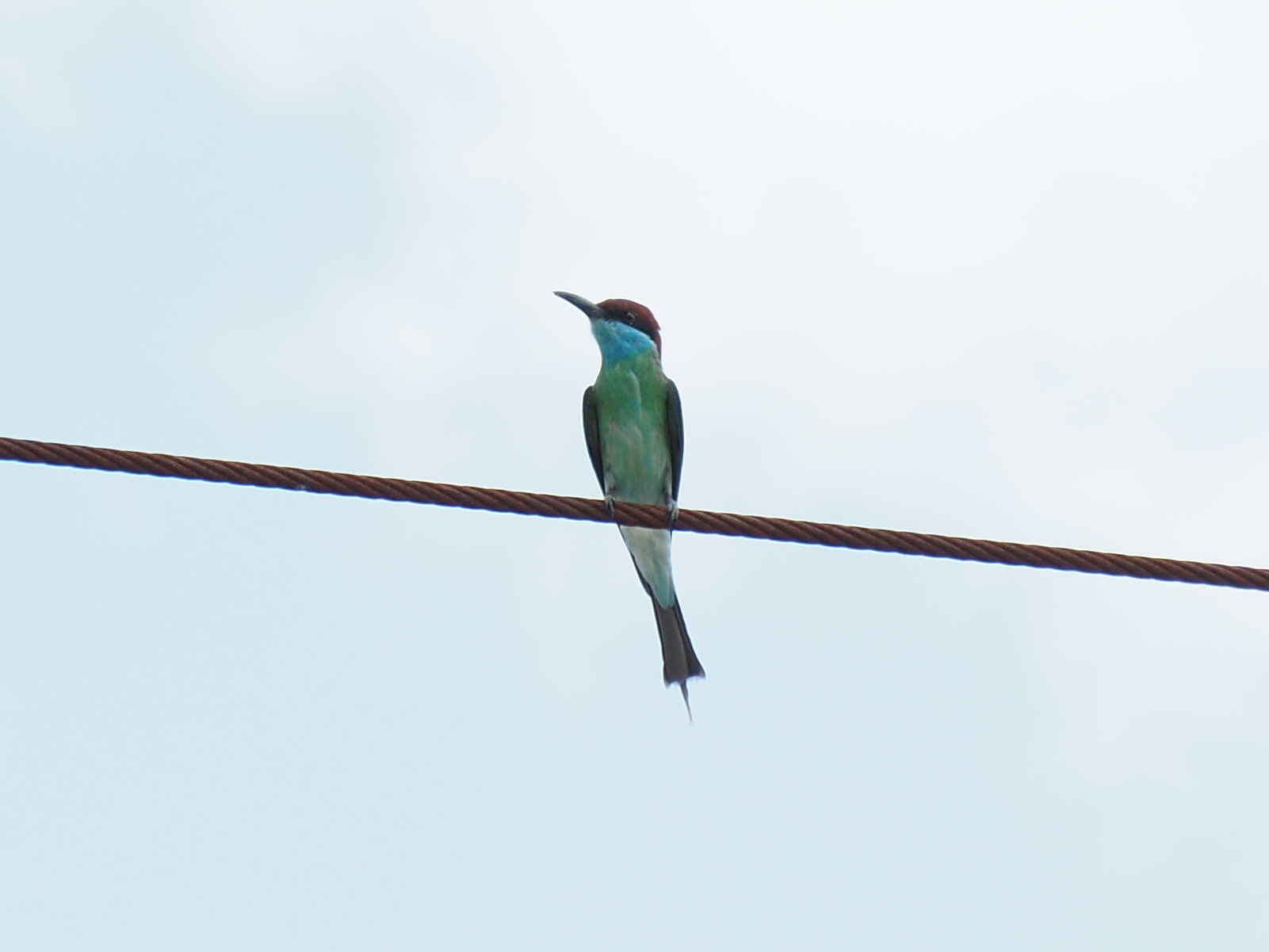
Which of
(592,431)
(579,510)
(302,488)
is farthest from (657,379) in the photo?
(302,488)

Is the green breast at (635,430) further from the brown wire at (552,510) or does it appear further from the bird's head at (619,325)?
the brown wire at (552,510)

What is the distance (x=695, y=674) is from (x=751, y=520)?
7.61 feet

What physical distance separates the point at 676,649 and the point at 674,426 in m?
0.93

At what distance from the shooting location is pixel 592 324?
6762 mm

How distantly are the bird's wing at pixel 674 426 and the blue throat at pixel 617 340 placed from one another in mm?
197

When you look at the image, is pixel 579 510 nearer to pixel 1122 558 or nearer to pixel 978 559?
pixel 978 559

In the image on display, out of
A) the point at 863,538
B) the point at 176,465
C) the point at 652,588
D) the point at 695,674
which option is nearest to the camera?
the point at 176,465

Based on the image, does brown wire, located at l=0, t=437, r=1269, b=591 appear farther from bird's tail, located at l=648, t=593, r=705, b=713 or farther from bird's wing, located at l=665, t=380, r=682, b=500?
bird's wing, located at l=665, t=380, r=682, b=500

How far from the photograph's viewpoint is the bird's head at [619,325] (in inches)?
261

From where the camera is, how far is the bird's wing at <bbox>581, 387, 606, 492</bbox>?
6609 millimetres

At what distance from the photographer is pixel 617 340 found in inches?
262

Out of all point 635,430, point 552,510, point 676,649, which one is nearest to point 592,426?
point 635,430

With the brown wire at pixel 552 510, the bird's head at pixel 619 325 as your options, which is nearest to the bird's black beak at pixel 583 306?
the bird's head at pixel 619 325

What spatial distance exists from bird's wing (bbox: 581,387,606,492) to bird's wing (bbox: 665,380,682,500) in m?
0.28
